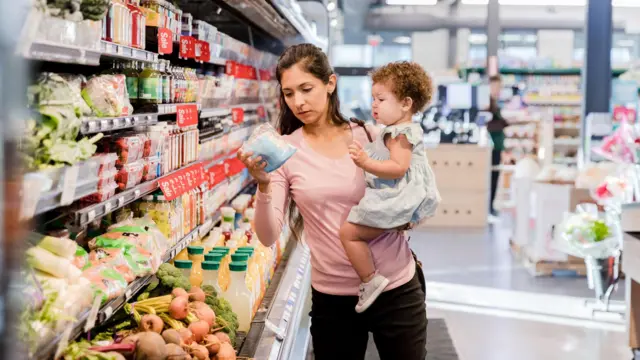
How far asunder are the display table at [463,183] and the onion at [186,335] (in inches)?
325

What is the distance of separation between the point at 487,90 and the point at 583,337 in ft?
25.1

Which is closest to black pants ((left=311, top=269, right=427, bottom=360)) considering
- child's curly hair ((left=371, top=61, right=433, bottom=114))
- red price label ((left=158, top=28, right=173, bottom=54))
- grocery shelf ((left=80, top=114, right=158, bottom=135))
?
child's curly hair ((left=371, top=61, right=433, bottom=114))

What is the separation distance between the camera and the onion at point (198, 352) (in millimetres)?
2486

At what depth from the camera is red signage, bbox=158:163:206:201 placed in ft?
9.95

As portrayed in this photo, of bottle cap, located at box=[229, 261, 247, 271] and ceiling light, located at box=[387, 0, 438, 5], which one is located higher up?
ceiling light, located at box=[387, 0, 438, 5]

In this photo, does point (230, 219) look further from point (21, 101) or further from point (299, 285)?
point (21, 101)

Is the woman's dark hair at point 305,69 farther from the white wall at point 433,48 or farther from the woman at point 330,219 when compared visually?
the white wall at point 433,48

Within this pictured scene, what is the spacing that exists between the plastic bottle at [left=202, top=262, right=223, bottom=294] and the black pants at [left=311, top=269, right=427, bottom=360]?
0.66 metres

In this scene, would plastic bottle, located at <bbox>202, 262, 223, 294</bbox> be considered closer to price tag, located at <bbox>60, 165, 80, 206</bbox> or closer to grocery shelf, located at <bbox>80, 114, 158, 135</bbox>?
grocery shelf, located at <bbox>80, 114, 158, 135</bbox>

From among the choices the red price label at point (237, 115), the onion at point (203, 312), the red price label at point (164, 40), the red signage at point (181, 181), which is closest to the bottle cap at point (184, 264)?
the red signage at point (181, 181)

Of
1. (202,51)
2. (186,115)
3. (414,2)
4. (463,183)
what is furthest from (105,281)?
(414,2)

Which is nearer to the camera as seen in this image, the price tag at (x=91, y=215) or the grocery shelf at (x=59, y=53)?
the grocery shelf at (x=59, y=53)

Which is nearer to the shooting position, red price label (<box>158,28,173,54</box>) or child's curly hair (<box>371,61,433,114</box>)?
child's curly hair (<box>371,61,433,114</box>)

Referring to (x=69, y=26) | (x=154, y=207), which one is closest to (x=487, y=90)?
(x=154, y=207)
